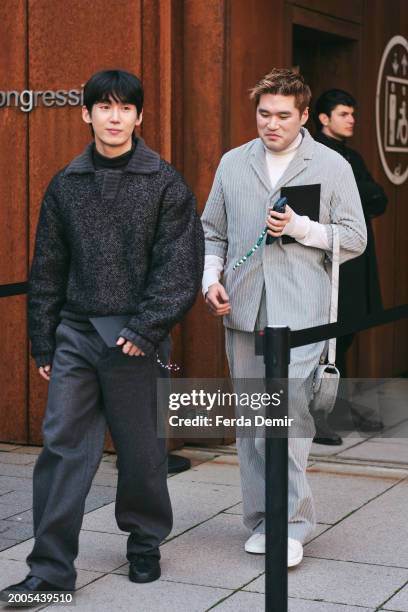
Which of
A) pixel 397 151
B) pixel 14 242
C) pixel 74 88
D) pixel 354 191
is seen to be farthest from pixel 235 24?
pixel 397 151

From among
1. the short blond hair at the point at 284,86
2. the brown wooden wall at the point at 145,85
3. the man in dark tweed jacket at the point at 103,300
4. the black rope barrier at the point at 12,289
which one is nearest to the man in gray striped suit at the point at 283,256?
the short blond hair at the point at 284,86

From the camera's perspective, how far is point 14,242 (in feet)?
23.5

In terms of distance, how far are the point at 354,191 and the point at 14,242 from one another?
8.74 feet

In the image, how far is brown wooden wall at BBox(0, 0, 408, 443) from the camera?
680cm

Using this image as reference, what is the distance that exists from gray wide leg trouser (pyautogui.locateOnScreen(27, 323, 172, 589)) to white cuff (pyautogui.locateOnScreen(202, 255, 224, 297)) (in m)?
0.51

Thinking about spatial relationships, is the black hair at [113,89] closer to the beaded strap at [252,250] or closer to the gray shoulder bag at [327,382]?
the beaded strap at [252,250]

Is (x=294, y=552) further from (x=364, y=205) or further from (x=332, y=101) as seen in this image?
(x=332, y=101)

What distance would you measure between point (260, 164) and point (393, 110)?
447 cm

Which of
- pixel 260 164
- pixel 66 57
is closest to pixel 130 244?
pixel 260 164

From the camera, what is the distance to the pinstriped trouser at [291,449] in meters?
4.96

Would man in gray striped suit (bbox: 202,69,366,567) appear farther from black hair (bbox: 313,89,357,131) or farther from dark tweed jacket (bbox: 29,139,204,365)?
black hair (bbox: 313,89,357,131)

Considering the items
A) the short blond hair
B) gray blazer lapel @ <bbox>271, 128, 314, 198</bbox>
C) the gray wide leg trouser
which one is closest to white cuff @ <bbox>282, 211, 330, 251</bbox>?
gray blazer lapel @ <bbox>271, 128, 314, 198</bbox>

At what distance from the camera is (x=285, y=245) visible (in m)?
5.00

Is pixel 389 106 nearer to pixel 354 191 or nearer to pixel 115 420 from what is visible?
pixel 354 191
